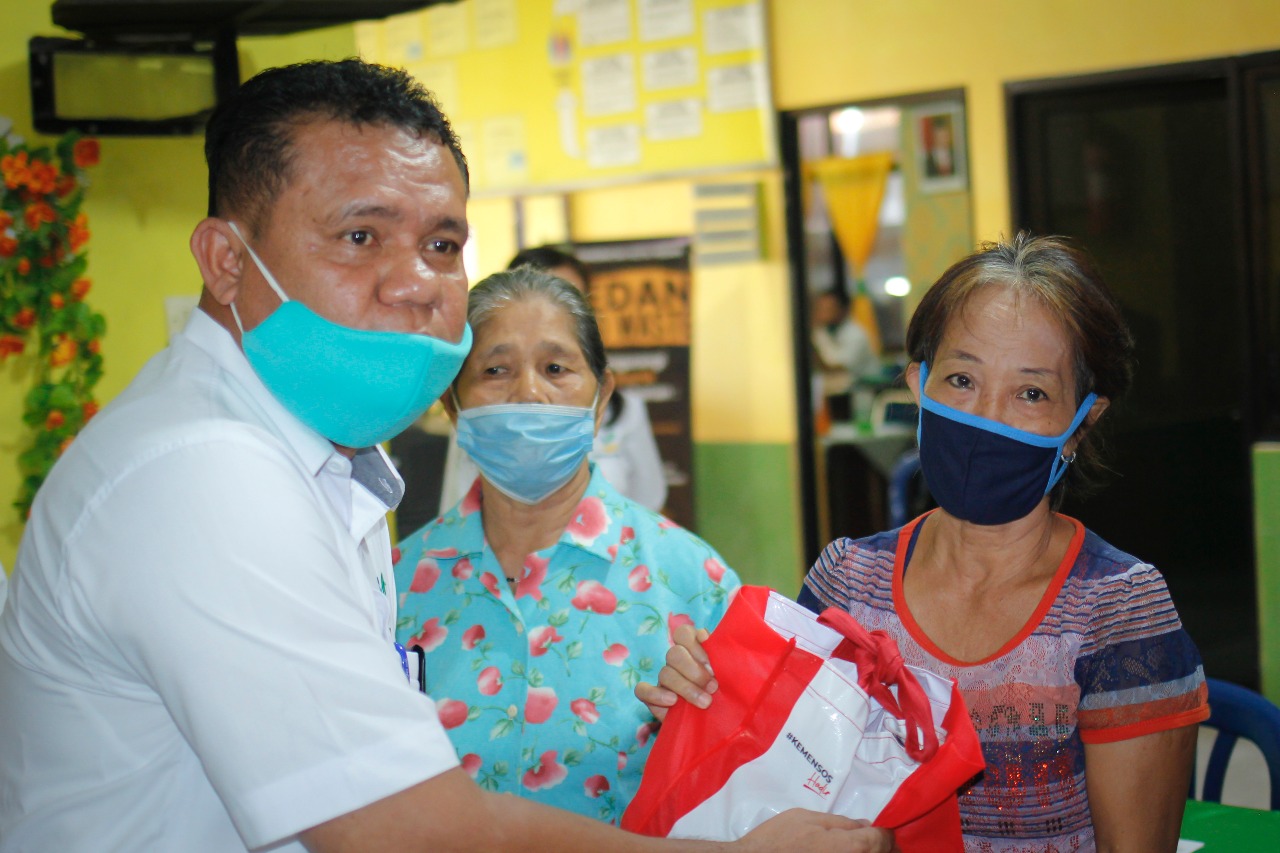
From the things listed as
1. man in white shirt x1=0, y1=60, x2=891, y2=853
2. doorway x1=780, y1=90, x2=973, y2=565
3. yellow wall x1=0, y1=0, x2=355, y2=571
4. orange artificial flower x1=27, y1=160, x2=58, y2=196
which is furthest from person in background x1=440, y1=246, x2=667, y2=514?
man in white shirt x1=0, y1=60, x2=891, y2=853

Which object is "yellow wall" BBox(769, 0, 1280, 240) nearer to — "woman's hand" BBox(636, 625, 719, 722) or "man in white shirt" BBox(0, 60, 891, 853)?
"woman's hand" BBox(636, 625, 719, 722)

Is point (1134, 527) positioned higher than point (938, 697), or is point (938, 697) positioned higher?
point (938, 697)

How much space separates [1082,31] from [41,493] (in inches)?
200

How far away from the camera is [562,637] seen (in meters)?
2.04

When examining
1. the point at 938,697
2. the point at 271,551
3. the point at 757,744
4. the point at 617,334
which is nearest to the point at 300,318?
the point at 271,551

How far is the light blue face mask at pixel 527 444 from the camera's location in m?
2.17

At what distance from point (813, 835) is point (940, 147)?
16.1 ft

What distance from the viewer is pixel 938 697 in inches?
61.0

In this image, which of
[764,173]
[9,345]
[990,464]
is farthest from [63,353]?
[764,173]

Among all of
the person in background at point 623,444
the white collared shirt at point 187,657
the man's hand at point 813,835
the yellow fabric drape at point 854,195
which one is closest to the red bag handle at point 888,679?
the man's hand at point 813,835

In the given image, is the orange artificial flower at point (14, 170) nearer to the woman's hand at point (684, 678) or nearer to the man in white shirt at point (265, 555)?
the man in white shirt at point (265, 555)

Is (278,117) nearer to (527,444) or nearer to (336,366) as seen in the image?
(336,366)

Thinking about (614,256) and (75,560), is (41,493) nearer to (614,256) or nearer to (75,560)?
(75,560)

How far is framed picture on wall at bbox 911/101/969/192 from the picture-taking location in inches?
225
